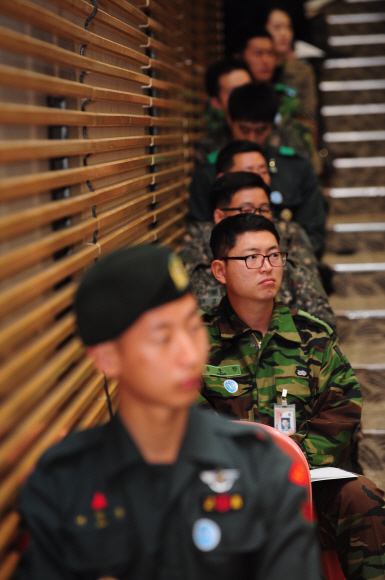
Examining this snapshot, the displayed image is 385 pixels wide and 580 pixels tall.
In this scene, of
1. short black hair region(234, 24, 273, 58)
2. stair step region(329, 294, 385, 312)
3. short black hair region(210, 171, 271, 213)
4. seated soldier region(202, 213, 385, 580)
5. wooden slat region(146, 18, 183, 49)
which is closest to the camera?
seated soldier region(202, 213, 385, 580)

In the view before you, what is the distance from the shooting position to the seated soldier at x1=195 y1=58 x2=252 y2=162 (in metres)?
4.30

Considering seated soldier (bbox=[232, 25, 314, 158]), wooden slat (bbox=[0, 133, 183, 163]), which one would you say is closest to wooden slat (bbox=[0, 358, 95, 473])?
wooden slat (bbox=[0, 133, 183, 163])

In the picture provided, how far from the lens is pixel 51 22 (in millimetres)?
1427

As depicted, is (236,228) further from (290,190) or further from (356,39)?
(356,39)

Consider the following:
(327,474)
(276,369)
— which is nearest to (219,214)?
(276,369)

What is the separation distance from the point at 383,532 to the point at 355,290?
108 inches

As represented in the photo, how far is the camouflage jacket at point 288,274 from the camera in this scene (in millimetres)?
2928

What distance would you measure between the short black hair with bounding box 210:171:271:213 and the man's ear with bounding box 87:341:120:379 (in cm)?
199

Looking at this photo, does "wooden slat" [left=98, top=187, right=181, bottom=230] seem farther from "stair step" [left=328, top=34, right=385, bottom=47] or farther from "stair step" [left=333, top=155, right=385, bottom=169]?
"stair step" [left=328, top=34, right=385, bottom=47]

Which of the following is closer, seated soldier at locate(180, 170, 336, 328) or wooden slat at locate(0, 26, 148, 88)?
wooden slat at locate(0, 26, 148, 88)

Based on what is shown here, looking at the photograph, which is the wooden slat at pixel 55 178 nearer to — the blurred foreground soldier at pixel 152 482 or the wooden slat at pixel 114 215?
the wooden slat at pixel 114 215

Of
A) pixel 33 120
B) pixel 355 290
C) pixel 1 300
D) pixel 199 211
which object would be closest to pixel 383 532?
pixel 1 300

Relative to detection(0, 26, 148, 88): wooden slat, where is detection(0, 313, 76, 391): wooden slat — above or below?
below

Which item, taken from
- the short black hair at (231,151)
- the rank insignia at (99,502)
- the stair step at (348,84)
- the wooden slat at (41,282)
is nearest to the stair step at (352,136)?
the stair step at (348,84)
